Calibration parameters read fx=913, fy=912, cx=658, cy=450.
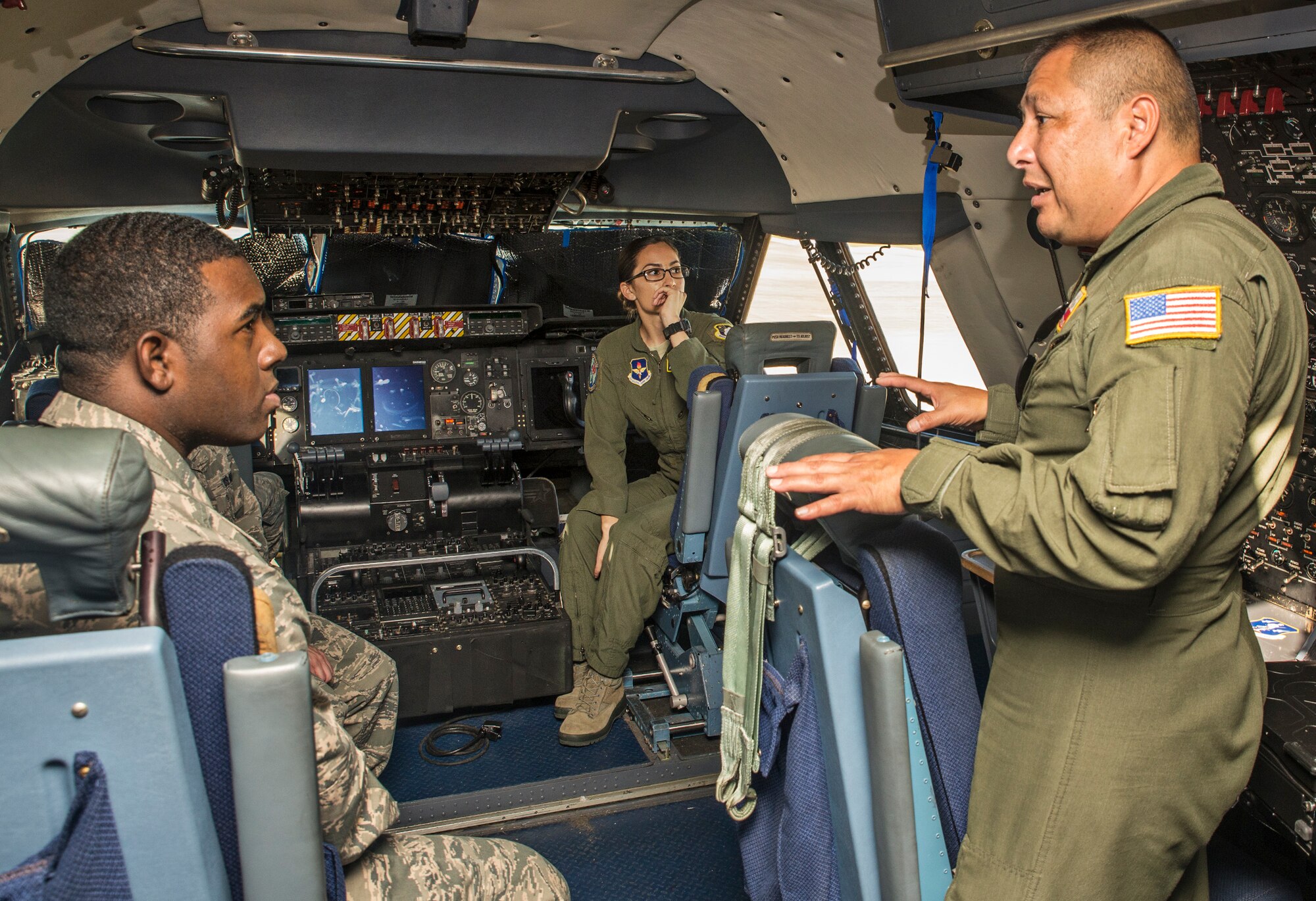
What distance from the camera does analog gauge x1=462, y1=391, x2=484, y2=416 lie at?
16.7 feet

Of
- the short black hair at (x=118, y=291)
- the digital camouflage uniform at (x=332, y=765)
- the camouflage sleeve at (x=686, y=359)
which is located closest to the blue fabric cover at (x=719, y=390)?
the camouflage sleeve at (x=686, y=359)

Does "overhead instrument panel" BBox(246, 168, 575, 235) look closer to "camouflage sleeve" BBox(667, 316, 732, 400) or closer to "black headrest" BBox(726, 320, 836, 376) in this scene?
"camouflage sleeve" BBox(667, 316, 732, 400)

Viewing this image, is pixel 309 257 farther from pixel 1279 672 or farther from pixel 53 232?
pixel 1279 672

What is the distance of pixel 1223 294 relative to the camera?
1.27 meters

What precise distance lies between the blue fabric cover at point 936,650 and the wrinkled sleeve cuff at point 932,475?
19 cm

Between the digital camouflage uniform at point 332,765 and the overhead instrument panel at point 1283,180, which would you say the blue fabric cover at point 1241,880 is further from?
the digital camouflage uniform at point 332,765

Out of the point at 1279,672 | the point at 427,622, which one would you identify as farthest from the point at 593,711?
the point at 1279,672

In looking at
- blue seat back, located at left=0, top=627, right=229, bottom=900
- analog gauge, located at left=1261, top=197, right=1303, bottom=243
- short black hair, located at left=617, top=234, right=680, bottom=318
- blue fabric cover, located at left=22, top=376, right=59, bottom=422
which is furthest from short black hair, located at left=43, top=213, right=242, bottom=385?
short black hair, located at left=617, top=234, right=680, bottom=318

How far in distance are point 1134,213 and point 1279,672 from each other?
46.2 inches

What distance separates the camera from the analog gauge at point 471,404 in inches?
201

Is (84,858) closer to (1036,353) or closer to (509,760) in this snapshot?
(1036,353)

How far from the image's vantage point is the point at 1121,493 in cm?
121

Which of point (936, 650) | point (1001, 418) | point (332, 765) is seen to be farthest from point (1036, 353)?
point (332, 765)

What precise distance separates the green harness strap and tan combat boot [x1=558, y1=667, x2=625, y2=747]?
5.91 ft
